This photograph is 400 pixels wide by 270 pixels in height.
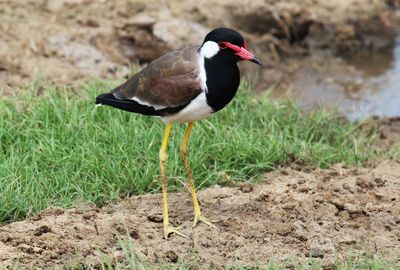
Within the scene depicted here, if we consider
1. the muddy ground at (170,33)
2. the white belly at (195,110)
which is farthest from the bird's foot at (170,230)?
the muddy ground at (170,33)

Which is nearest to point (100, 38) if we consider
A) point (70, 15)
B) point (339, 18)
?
point (70, 15)

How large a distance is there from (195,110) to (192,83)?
0.50 ft

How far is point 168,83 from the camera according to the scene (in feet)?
16.4

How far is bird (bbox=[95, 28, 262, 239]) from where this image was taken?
15.8 feet

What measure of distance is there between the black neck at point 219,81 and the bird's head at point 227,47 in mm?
39

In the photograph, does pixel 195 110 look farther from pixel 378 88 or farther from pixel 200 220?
pixel 378 88

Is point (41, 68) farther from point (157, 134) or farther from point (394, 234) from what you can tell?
point (394, 234)

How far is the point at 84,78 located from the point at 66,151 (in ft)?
4.34

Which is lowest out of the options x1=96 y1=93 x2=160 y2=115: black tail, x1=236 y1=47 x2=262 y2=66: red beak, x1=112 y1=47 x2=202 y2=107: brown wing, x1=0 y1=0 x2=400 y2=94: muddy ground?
x1=0 y1=0 x2=400 y2=94: muddy ground

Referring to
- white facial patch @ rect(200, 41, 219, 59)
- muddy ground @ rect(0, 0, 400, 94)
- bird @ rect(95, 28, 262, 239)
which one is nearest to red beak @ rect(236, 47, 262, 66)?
bird @ rect(95, 28, 262, 239)

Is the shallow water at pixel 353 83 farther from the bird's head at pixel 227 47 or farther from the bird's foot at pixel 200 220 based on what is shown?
the bird's head at pixel 227 47

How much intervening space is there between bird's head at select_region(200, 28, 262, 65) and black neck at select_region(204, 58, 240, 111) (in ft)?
0.13

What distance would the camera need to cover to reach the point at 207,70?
4.83m

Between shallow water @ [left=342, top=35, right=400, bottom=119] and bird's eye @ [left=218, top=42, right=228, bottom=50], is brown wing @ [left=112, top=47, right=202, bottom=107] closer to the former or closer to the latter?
bird's eye @ [left=218, top=42, right=228, bottom=50]
